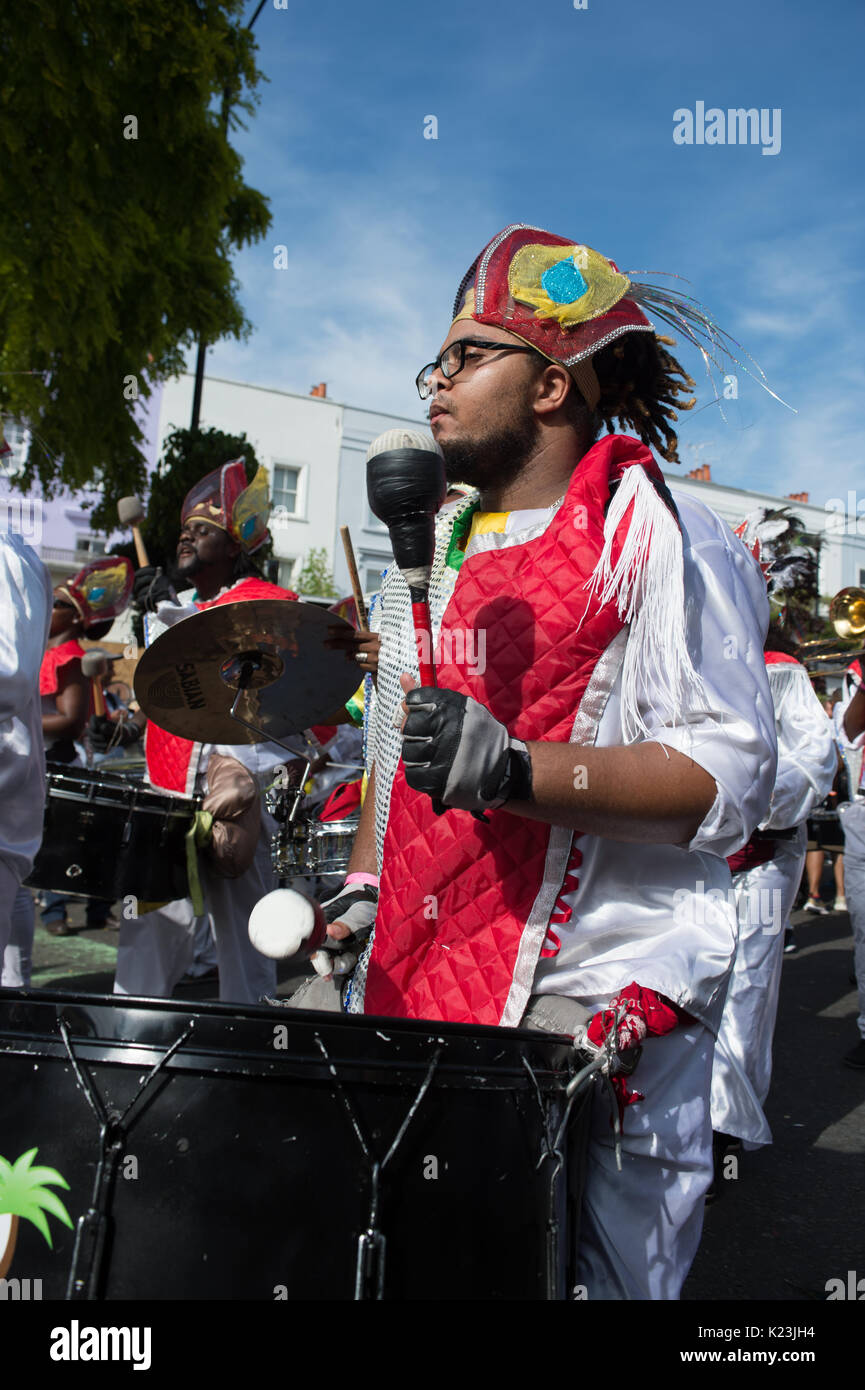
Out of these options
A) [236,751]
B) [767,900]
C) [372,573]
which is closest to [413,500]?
[236,751]

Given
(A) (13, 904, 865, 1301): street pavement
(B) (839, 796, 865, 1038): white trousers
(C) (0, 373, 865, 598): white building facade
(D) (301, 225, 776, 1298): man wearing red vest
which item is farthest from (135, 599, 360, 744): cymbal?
(C) (0, 373, 865, 598): white building facade

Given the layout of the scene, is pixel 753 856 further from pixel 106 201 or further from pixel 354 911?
pixel 106 201

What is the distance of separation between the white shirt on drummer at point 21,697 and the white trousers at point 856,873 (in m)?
4.49

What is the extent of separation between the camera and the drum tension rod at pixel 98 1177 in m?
1.26

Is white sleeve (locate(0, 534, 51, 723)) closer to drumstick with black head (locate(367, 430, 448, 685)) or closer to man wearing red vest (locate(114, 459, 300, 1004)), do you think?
drumstick with black head (locate(367, 430, 448, 685))

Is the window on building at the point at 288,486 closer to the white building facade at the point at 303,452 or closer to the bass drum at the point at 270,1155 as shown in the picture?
the white building facade at the point at 303,452

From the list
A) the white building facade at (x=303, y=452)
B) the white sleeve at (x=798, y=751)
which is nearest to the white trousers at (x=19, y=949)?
the white sleeve at (x=798, y=751)

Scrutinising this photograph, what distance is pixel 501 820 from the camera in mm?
1725

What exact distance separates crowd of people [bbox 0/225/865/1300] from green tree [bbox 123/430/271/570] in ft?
36.3

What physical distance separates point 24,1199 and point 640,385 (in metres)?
1.67

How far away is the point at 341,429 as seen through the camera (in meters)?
29.1

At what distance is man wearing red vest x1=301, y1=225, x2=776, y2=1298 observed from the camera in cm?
153

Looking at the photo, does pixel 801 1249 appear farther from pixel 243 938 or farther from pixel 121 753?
pixel 121 753
